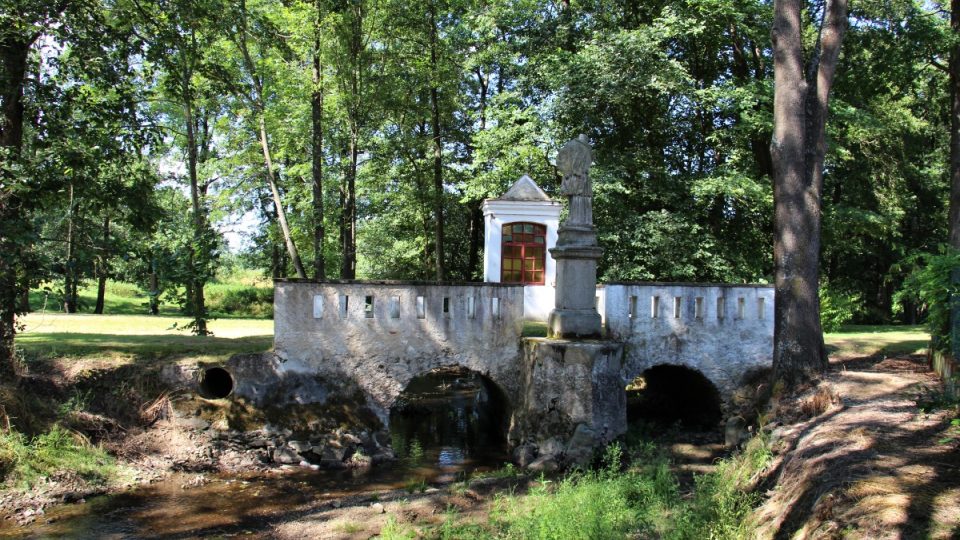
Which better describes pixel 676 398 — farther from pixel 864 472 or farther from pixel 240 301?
pixel 240 301

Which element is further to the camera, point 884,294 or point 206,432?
point 884,294

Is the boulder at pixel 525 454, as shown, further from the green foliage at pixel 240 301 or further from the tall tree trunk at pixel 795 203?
the green foliage at pixel 240 301

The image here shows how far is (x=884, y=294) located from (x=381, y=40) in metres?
24.3

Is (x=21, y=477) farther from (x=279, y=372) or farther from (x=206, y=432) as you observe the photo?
(x=279, y=372)

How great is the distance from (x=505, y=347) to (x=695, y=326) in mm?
4089

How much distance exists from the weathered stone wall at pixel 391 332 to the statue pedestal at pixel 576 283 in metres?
1.35

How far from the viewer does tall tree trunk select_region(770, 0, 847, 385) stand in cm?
934

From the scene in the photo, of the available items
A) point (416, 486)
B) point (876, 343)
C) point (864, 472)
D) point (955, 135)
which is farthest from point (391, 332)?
point (876, 343)

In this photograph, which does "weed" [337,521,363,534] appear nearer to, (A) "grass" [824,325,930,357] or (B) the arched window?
(B) the arched window

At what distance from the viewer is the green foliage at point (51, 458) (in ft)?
29.0

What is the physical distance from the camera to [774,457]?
24.3 feet

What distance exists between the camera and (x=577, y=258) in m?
11.4

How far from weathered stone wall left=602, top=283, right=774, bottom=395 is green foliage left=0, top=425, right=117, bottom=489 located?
906 cm

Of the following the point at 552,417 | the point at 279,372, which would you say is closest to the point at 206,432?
the point at 279,372
